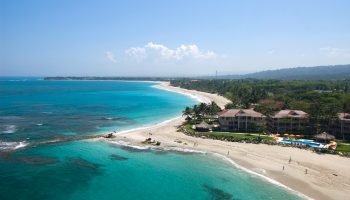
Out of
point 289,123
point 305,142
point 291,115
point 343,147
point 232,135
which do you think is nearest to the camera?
point 343,147

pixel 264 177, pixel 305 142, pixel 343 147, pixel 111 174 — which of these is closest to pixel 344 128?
pixel 343 147

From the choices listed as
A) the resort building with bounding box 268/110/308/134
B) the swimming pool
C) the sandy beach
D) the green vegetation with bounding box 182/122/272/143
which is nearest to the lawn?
the green vegetation with bounding box 182/122/272/143

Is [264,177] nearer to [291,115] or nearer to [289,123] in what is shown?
[289,123]

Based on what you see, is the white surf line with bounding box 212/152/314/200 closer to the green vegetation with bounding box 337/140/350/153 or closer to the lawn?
the lawn

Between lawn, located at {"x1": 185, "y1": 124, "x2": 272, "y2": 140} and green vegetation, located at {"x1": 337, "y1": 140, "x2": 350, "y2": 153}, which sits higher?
lawn, located at {"x1": 185, "y1": 124, "x2": 272, "y2": 140}

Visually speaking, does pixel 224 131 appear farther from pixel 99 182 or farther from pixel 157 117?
pixel 99 182
